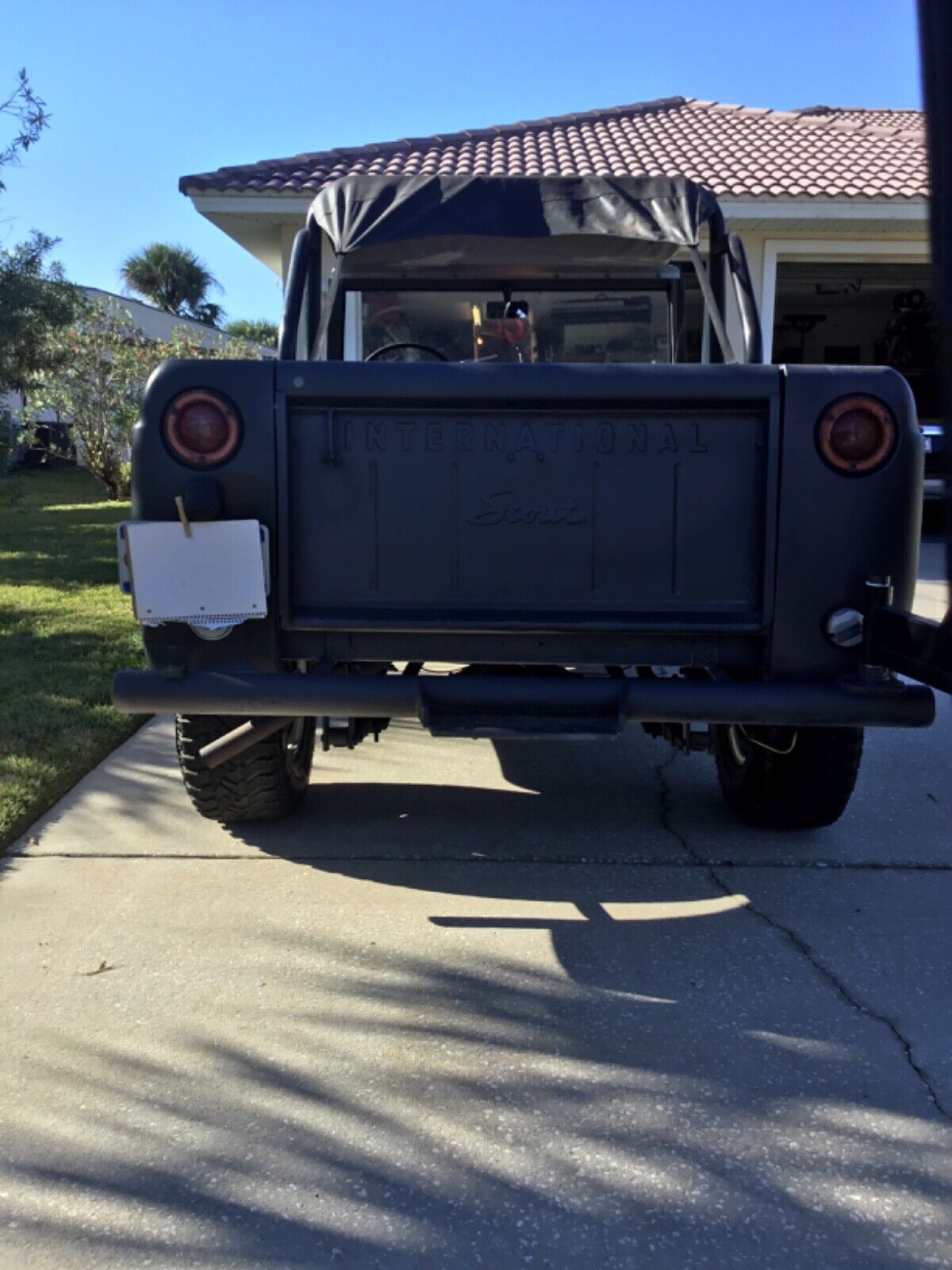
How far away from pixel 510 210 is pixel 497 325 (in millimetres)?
509

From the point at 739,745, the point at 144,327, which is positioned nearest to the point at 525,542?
the point at 739,745

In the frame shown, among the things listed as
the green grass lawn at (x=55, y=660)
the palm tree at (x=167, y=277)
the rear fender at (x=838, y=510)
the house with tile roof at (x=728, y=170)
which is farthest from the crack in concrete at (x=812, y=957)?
the palm tree at (x=167, y=277)

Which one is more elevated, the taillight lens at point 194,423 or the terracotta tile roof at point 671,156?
the terracotta tile roof at point 671,156

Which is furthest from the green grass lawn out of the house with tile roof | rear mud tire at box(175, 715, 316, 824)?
the house with tile roof

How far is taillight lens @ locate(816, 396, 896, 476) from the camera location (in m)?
3.06

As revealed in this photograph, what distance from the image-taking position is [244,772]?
3.88m

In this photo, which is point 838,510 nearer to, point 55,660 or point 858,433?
point 858,433

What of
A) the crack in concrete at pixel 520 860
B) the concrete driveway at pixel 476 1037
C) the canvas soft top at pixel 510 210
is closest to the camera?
the concrete driveway at pixel 476 1037

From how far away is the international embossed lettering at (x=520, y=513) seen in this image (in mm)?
3178

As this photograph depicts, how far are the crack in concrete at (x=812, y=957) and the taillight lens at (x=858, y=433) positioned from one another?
1.37m

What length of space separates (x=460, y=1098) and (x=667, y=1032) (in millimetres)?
587

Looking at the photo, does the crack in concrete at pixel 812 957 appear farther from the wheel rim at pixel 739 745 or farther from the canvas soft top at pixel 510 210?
the canvas soft top at pixel 510 210

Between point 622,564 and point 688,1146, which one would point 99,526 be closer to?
point 622,564

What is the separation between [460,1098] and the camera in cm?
254
